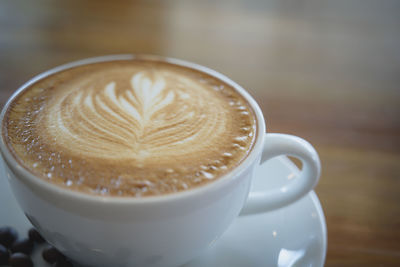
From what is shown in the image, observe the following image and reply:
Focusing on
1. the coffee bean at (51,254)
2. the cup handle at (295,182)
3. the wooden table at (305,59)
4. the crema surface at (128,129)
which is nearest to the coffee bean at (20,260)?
the coffee bean at (51,254)

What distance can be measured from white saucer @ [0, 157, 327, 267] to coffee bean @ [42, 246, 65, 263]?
1.0 inches

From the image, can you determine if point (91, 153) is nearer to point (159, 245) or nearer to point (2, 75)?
point (159, 245)

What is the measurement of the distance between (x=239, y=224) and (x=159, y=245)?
0.29m

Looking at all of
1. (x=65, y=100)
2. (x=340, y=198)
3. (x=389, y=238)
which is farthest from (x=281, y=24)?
(x=65, y=100)

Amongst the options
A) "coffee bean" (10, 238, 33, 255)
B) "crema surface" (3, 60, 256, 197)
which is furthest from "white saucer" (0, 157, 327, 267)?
"crema surface" (3, 60, 256, 197)

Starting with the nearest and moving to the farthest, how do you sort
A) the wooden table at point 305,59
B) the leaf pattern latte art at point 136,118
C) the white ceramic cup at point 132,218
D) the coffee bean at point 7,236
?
the white ceramic cup at point 132,218 → the leaf pattern latte art at point 136,118 → the coffee bean at point 7,236 → the wooden table at point 305,59

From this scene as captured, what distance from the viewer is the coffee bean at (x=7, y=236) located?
0.81m

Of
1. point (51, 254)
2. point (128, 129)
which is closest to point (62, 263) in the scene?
point (51, 254)

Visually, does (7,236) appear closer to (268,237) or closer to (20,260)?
(20,260)

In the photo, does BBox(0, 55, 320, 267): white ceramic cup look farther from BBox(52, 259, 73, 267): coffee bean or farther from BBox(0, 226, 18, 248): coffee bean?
BBox(0, 226, 18, 248): coffee bean

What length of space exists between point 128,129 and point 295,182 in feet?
1.19

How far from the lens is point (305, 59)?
173cm

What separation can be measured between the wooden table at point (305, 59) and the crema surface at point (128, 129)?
413 millimetres

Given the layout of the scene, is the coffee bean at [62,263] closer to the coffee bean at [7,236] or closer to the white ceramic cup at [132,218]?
the white ceramic cup at [132,218]
